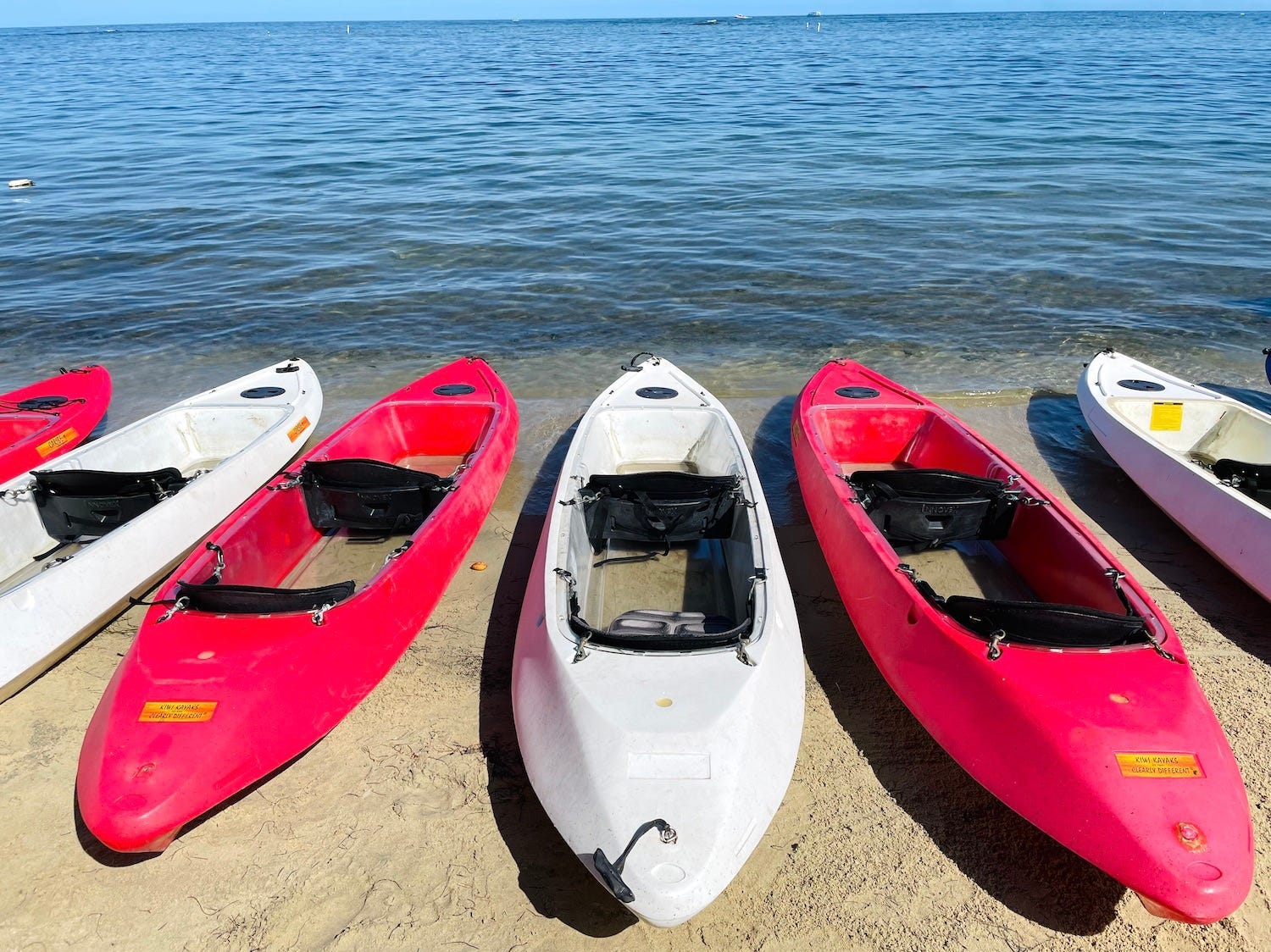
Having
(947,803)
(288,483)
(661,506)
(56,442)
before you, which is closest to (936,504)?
(661,506)

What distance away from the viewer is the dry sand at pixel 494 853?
3500mm

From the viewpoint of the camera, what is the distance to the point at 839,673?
5000mm

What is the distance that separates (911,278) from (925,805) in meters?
11.0

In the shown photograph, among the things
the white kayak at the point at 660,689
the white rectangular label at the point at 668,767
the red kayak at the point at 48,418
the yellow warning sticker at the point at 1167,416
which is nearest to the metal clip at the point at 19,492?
the red kayak at the point at 48,418

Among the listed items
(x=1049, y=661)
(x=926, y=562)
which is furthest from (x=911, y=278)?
(x=1049, y=661)

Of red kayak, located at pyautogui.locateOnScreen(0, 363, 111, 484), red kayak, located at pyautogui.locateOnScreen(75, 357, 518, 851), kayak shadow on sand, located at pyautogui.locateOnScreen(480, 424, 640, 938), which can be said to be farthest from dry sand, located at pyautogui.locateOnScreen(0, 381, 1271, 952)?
red kayak, located at pyautogui.locateOnScreen(0, 363, 111, 484)

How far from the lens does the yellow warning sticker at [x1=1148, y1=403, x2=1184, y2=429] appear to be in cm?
726

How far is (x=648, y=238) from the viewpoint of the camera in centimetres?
1574

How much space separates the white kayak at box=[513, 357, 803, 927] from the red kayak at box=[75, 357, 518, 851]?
875 mm

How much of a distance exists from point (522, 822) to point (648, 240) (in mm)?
13386

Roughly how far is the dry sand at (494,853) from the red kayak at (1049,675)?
1.15 ft

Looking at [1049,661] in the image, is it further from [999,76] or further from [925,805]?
[999,76]

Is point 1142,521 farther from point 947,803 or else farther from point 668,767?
point 668,767

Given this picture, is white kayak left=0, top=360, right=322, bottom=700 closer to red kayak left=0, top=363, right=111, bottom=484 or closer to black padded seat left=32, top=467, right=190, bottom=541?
black padded seat left=32, top=467, right=190, bottom=541
